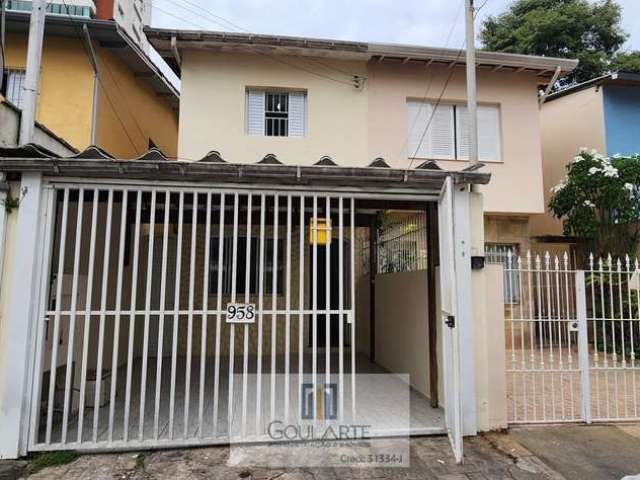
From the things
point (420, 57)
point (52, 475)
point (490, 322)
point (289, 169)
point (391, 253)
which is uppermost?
point (420, 57)

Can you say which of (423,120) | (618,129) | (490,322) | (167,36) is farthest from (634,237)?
(167,36)

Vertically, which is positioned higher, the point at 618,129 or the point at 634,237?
the point at 618,129

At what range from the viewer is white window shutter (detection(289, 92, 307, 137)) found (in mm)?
9844

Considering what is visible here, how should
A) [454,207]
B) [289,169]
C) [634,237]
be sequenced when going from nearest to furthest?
[289,169] < [454,207] < [634,237]

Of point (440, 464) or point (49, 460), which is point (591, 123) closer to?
point (440, 464)

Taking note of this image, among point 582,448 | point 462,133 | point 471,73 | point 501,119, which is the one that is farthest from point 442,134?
point 582,448

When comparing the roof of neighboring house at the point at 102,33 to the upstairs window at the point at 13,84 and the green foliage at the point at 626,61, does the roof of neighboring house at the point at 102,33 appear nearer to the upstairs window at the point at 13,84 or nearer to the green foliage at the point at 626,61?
the upstairs window at the point at 13,84

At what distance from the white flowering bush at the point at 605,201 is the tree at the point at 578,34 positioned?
8895 mm

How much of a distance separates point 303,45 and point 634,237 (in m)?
8.55

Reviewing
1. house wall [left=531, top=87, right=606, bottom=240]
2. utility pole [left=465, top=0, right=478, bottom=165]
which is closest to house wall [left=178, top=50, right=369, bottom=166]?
utility pole [left=465, top=0, right=478, bottom=165]

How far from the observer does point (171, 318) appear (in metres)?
9.30

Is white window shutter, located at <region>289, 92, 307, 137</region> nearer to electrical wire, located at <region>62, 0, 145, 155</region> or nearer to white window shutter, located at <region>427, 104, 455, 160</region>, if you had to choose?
white window shutter, located at <region>427, 104, 455, 160</region>

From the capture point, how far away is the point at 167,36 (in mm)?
9031

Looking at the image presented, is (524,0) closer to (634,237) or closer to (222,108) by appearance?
(634,237)
